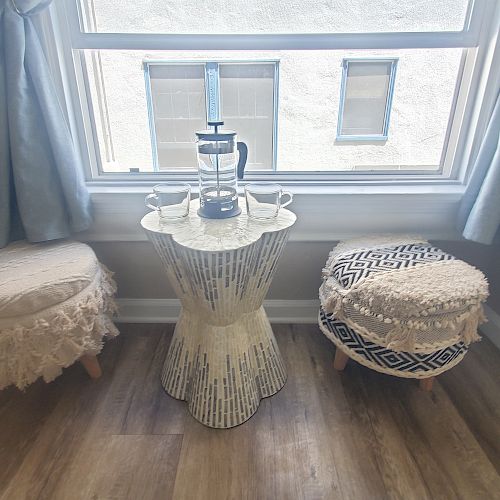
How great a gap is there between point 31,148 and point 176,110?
576mm

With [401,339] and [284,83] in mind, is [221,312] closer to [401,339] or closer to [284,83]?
[401,339]

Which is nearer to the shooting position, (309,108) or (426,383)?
(426,383)

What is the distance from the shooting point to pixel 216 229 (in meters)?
1.15

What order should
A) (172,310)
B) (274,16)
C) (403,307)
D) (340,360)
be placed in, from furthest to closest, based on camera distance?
(172,310) < (340,360) < (274,16) < (403,307)

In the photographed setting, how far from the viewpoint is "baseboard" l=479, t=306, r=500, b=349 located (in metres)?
1.61

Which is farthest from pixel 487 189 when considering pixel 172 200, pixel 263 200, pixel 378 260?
pixel 172 200

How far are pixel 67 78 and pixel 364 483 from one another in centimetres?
174

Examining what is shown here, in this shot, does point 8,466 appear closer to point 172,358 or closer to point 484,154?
point 172,358

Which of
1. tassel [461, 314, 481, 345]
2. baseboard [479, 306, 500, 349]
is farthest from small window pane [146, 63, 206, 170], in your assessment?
baseboard [479, 306, 500, 349]

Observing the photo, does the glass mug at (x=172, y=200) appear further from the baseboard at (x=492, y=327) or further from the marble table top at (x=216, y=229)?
the baseboard at (x=492, y=327)

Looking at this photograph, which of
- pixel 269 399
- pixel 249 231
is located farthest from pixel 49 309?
pixel 269 399

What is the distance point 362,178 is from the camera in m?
1.62

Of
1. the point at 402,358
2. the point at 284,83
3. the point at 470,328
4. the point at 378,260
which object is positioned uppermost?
the point at 284,83

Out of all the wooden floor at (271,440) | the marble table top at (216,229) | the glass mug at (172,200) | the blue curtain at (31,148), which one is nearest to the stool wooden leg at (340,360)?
the wooden floor at (271,440)
